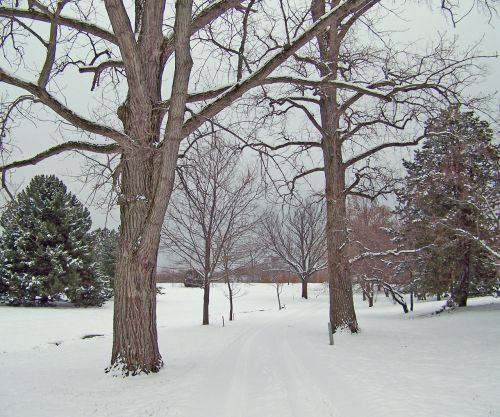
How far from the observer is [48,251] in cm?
2498

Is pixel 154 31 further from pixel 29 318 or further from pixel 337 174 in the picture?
pixel 29 318

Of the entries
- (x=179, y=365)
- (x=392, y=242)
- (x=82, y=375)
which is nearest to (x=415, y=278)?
(x=392, y=242)

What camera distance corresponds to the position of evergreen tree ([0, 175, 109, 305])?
80.1 feet

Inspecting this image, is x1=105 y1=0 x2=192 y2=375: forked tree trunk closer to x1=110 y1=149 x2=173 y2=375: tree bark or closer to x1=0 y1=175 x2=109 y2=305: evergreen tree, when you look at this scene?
x1=110 y1=149 x2=173 y2=375: tree bark

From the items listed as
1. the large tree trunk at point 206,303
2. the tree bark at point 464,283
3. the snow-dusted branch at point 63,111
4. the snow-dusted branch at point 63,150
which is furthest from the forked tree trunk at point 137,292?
the tree bark at point 464,283

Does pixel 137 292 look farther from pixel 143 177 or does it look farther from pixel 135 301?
pixel 143 177

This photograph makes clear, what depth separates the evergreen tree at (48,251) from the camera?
24.4m

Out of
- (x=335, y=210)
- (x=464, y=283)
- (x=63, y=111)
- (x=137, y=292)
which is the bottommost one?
(x=464, y=283)

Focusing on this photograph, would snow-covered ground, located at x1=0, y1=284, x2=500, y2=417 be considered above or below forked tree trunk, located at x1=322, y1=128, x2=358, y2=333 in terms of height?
below

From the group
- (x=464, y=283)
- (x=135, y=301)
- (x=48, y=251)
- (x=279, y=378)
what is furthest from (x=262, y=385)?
(x=48, y=251)

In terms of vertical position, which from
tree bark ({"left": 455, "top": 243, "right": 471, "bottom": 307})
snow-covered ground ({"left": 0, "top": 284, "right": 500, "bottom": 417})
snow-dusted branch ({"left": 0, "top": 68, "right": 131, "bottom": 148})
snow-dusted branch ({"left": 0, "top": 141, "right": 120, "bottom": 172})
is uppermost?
snow-dusted branch ({"left": 0, "top": 68, "right": 131, "bottom": 148})

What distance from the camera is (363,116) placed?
13344 millimetres

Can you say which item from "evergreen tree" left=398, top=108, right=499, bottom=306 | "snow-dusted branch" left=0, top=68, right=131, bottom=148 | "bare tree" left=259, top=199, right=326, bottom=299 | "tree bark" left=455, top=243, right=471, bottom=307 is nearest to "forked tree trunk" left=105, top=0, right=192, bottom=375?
"snow-dusted branch" left=0, top=68, right=131, bottom=148

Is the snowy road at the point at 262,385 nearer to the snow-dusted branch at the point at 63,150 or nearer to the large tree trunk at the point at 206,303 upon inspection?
A: the snow-dusted branch at the point at 63,150
